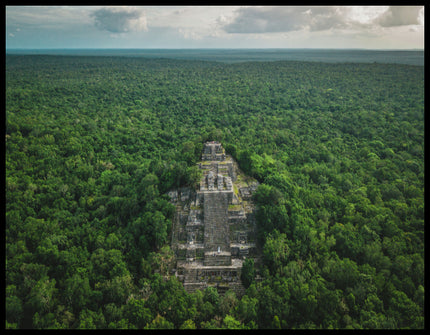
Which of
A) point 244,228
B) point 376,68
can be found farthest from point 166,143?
point 376,68

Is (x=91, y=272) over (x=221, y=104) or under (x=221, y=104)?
under

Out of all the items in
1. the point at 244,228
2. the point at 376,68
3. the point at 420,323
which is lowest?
the point at 420,323

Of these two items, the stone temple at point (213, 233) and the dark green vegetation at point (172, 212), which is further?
the stone temple at point (213, 233)

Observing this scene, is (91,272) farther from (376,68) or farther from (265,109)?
(376,68)

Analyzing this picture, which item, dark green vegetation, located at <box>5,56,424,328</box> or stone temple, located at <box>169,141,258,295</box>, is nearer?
dark green vegetation, located at <box>5,56,424,328</box>
